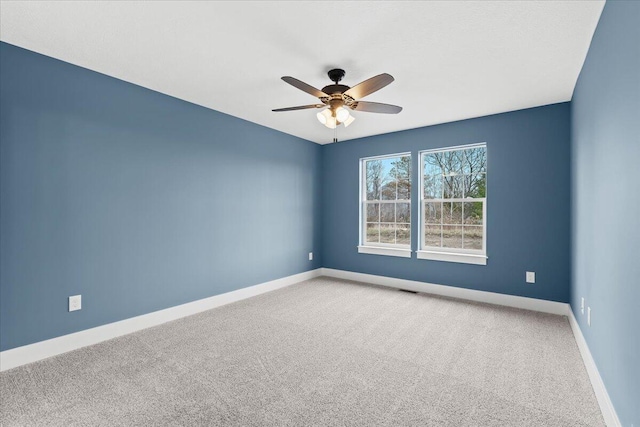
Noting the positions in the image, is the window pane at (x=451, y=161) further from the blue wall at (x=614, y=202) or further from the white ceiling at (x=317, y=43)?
the blue wall at (x=614, y=202)

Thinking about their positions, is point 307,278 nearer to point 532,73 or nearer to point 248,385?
point 248,385

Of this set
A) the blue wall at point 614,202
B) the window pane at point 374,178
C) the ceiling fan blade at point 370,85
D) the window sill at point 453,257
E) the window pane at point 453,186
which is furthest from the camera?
the window pane at point 374,178

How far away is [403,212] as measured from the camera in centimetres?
495

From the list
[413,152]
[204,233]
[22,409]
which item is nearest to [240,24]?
[204,233]

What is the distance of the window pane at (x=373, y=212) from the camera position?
207 inches

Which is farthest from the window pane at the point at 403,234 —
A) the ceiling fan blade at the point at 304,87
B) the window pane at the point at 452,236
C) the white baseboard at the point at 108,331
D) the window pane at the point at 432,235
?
the ceiling fan blade at the point at 304,87

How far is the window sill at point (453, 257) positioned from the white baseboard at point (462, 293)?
0.39 meters

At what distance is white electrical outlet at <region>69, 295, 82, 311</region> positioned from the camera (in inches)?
104

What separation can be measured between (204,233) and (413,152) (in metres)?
3.24

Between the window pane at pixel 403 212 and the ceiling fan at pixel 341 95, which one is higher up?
the ceiling fan at pixel 341 95

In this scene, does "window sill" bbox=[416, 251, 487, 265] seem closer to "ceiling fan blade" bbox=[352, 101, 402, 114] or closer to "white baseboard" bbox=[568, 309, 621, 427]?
"white baseboard" bbox=[568, 309, 621, 427]

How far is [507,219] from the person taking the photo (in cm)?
394

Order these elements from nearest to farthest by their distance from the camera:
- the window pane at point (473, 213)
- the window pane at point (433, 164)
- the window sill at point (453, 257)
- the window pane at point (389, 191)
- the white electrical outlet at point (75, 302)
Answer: the white electrical outlet at point (75, 302), the window sill at point (453, 257), the window pane at point (473, 213), the window pane at point (433, 164), the window pane at point (389, 191)

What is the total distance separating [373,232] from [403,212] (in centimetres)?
64
